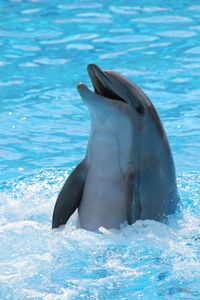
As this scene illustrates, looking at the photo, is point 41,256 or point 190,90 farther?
point 190,90

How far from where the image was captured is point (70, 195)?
5230 mm

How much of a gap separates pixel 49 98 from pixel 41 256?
4.49 m

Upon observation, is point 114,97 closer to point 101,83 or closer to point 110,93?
point 110,93

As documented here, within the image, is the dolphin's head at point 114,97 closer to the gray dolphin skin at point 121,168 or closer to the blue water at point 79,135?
the gray dolphin skin at point 121,168

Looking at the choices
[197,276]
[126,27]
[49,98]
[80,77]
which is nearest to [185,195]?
[197,276]

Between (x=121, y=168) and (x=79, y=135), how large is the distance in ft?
9.53

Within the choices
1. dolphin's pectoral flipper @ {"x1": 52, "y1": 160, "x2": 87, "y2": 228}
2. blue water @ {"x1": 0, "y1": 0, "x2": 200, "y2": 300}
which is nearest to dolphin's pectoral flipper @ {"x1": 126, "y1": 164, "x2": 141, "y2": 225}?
blue water @ {"x1": 0, "y1": 0, "x2": 200, "y2": 300}

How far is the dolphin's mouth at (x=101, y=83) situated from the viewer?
469cm

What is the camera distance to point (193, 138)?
7.91 m

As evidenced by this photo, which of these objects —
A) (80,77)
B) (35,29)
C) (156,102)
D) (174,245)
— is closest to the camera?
(174,245)

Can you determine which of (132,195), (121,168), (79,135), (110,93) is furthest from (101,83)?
(79,135)

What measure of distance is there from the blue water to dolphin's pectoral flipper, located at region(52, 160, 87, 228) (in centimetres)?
11

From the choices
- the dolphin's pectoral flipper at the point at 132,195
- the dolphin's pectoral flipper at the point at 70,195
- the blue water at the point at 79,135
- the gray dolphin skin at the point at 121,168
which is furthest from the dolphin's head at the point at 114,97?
the blue water at the point at 79,135

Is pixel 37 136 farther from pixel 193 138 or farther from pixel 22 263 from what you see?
pixel 22 263
